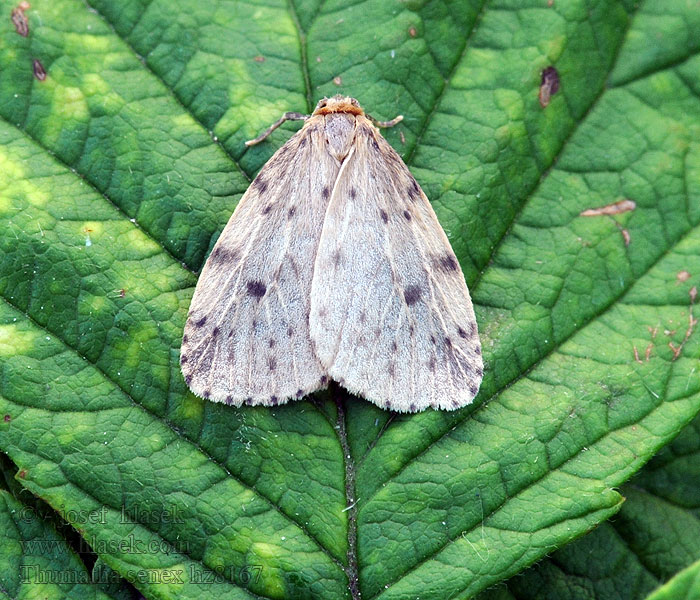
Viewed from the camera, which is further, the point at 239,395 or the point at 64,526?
the point at 239,395

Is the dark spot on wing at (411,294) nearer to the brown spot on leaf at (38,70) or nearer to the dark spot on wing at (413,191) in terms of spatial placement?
the dark spot on wing at (413,191)

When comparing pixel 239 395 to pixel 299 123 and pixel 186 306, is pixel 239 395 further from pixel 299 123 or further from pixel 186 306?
pixel 299 123

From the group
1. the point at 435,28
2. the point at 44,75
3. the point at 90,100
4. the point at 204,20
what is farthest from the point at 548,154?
the point at 44,75

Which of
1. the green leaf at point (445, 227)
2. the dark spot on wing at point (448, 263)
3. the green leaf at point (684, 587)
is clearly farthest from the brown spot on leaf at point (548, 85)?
the green leaf at point (684, 587)

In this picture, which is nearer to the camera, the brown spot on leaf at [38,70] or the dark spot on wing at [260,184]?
the brown spot on leaf at [38,70]

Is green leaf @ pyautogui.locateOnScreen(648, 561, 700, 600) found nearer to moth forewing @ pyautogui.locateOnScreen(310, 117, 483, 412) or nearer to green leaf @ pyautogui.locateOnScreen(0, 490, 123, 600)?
moth forewing @ pyautogui.locateOnScreen(310, 117, 483, 412)

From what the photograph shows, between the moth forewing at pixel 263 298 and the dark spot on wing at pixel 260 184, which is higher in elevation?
the dark spot on wing at pixel 260 184
